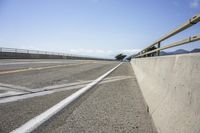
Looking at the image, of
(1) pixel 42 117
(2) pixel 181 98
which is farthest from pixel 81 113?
(2) pixel 181 98

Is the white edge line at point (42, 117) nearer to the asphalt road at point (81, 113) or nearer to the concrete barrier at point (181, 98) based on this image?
the asphalt road at point (81, 113)

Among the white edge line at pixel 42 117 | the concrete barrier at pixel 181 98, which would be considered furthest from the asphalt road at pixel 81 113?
the concrete barrier at pixel 181 98

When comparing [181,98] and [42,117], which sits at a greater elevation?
[181,98]

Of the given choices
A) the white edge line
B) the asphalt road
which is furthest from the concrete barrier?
the white edge line

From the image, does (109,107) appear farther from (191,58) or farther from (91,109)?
(191,58)

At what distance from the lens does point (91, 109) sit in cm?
520

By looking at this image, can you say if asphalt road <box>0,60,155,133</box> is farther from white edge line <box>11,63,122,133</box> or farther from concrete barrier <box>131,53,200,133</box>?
concrete barrier <box>131,53,200,133</box>

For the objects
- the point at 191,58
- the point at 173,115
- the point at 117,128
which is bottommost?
the point at 117,128

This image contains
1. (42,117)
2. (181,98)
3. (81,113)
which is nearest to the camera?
(181,98)

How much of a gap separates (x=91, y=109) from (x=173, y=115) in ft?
7.90

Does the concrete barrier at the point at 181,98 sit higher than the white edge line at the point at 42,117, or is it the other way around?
the concrete barrier at the point at 181,98

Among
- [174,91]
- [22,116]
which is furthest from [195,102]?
[22,116]

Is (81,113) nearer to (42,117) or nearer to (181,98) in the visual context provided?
(42,117)

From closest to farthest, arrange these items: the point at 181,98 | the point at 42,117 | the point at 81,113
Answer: the point at 181,98, the point at 42,117, the point at 81,113
